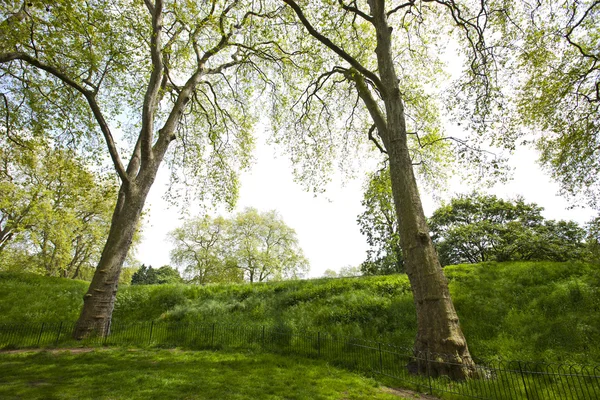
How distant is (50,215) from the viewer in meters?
19.8

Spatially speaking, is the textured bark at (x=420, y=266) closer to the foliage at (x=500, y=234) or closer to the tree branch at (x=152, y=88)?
the tree branch at (x=152, y=88)

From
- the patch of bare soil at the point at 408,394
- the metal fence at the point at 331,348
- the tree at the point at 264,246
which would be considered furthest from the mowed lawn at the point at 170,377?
the tree at the point at 264,246

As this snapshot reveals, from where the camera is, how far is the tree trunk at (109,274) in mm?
9008

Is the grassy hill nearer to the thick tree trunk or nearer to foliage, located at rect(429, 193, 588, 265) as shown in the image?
the thick tree trunk

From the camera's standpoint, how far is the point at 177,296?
48.0ft

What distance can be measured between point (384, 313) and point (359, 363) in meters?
3.54

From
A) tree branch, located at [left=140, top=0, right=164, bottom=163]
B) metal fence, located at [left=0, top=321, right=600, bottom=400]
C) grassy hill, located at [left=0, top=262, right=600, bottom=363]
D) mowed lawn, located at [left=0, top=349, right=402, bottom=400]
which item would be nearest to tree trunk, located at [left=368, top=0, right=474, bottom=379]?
metal fence, located at [left=0, top=321, right=600, bottom=400]

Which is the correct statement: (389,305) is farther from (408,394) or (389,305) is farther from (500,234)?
(500,234)

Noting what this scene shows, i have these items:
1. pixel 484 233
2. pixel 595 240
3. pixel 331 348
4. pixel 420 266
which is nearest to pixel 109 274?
pixel 331 348

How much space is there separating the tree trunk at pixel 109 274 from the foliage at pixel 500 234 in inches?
773

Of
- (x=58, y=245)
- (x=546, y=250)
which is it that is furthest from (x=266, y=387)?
(x=58, y=245)

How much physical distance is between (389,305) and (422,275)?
4.99 m

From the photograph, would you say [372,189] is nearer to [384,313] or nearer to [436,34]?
[384,313]

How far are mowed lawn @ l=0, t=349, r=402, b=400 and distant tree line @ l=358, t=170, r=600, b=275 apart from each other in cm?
838
